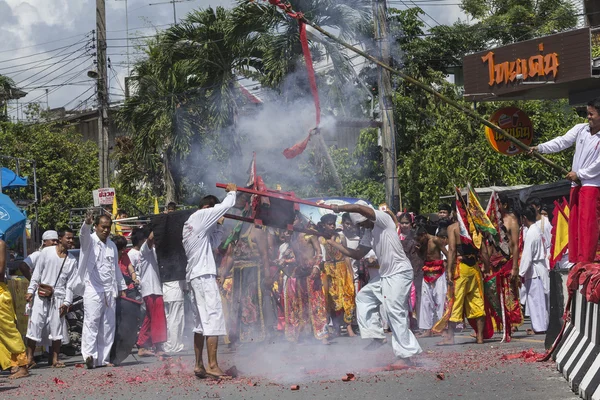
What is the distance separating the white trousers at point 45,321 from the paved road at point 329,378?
23.8 inches

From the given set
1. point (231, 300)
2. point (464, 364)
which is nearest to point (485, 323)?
point (464, 364)

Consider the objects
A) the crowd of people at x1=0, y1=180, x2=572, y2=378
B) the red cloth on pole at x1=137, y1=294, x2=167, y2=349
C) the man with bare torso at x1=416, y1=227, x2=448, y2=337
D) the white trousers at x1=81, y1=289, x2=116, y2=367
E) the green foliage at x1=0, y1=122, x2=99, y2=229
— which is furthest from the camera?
the green foliage at x1=0, y1=122, x2=99, y2=229

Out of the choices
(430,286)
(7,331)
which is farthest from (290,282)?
(7,331)

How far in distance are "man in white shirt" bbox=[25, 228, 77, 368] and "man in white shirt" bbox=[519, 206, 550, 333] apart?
20.4ft

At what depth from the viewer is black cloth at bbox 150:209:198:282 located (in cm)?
1126

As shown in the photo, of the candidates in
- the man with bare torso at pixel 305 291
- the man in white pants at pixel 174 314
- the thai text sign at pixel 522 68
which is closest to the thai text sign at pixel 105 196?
the thai text sign at pixel 522 68

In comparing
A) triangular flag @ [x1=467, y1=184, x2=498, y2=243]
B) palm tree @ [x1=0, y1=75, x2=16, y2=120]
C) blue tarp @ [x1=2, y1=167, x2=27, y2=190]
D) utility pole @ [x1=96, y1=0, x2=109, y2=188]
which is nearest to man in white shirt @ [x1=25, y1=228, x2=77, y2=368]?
triangular flag @ [x1=467, y1=184, x2=498, y2=243]

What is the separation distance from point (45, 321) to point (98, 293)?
3.50 ft

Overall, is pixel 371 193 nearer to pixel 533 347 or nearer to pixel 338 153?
pixel 338 153

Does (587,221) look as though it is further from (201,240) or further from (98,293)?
(98,293)

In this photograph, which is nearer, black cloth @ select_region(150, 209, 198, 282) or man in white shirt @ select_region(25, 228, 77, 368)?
black cloth @ select_region(150, 209, 198, 282)

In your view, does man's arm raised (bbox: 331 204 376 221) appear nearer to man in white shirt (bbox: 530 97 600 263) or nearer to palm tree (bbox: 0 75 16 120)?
man in white shirt (bbox: 530 97 600 263)

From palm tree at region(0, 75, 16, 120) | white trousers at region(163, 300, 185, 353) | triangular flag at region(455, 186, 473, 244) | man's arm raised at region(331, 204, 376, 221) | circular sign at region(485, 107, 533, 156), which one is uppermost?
palm tree at region(0, 75, 16, 120)

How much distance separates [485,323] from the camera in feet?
37.8
